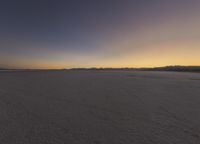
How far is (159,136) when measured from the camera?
289 cm

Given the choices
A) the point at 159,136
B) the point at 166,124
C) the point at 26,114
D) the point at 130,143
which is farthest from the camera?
the point at 26,114

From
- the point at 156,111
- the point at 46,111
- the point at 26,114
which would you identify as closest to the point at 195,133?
the point at 156,111

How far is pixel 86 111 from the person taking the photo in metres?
4.41

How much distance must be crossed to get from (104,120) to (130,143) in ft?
3.96

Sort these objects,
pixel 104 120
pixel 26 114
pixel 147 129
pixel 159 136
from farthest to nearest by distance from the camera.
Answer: pixel 26 114 → pixel 104 120 → pixel 147 129 → pixel 159 136

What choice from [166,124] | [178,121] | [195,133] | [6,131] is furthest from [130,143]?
[6,131]

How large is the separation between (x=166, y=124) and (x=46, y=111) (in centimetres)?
394

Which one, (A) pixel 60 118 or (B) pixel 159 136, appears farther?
(A) pixel 60 118

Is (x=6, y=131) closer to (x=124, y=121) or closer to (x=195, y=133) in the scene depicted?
(x=124, y=121)

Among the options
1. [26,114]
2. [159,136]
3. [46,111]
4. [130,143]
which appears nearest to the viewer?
[130,143]

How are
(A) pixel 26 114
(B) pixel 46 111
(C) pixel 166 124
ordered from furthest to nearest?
(B) pixel 46 111 → (A) pixel 26 114 → (C) pixel 166 124

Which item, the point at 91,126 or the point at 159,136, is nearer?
the point at 159,136

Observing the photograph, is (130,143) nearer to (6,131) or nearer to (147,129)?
(147,129)

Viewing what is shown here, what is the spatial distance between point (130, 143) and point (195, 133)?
1.74 metres
